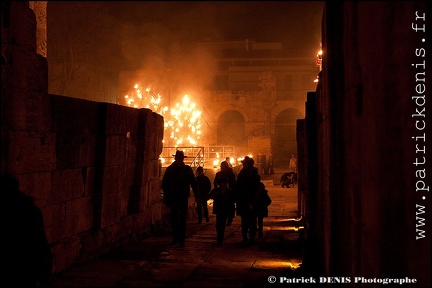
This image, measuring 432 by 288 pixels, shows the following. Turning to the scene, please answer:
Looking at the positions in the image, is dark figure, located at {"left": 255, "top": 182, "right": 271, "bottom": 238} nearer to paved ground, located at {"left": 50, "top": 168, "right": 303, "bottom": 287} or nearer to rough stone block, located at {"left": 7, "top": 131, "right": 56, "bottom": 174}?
paved ground, located at {"left": 50, "top": 168, "right": 303, "bottom": 287}

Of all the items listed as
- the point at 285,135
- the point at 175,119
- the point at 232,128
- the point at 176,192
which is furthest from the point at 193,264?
the point at 285,135

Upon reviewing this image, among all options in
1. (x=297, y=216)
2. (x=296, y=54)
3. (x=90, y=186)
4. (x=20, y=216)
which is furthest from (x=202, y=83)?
(x=20, y=216)

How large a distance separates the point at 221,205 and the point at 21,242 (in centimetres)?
588

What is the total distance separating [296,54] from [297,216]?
33210 millimetres

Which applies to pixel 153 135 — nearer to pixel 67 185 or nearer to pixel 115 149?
pixel 115 149

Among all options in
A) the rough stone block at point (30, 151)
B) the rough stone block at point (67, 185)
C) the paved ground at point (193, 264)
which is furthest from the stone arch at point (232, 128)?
the rough stone block at point (30, 151)

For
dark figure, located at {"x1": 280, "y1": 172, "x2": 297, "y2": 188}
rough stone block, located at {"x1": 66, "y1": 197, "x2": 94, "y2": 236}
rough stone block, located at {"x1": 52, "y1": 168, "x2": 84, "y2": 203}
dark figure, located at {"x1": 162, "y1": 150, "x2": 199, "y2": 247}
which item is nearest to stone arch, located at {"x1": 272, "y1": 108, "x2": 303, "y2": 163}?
dark figure, located at {"x1": 280, "y1": 172, "x2": 297, "y2": 188}

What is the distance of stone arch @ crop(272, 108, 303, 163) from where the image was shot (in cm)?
4194

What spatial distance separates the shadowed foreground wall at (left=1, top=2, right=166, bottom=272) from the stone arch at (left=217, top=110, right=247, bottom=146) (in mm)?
30481

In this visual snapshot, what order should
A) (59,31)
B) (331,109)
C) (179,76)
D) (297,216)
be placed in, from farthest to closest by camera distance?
1. (179,76)
2. (59,31)
3. (297,216)
4. (331,109)

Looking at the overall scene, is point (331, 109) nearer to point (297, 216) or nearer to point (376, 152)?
point (376, 152)

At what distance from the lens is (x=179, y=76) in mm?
41094

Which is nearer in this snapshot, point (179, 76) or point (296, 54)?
point (179, 76)

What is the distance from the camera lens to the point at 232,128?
41.3 m
